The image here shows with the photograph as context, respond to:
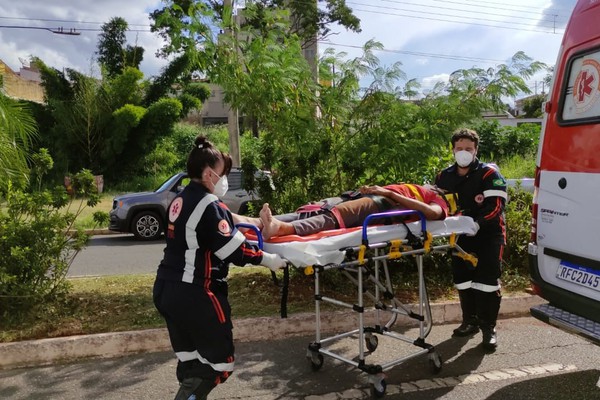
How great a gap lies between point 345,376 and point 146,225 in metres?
8.80

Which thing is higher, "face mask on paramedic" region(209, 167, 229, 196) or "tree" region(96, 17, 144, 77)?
"tree" region(96, 17, 144, 77)

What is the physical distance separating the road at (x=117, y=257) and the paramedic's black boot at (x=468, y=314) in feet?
17.2

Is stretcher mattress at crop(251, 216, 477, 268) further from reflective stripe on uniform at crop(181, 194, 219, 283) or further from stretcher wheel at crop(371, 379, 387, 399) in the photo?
stretcher wheel at crop(371, 379, 387, 399)

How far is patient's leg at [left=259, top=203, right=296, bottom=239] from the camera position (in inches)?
146

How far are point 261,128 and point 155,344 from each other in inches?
107

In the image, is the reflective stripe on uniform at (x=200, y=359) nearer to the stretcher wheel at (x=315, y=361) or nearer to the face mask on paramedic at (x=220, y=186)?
the face mask on paramedic at (x=220, y=186)

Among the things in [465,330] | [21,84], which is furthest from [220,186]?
[21,84]

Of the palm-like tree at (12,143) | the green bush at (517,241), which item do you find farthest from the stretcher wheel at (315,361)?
the palm-like tree at (12,143)

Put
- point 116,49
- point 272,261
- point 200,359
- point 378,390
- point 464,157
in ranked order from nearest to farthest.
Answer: point 200,359 → point 272,261 → point 378,390 → point 464,157 → point 116,49

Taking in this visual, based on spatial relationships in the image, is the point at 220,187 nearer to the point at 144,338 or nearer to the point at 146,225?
the point at 144,338

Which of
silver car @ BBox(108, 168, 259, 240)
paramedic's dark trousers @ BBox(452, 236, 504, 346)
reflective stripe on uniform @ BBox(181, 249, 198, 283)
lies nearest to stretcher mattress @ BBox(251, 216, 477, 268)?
reflective stripe on uniform @ BBox(181, 249, 198, 283)

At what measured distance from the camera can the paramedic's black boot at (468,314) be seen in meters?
4.94

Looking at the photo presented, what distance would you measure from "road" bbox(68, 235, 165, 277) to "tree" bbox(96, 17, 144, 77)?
1427 cm

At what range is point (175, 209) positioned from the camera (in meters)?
3.04
